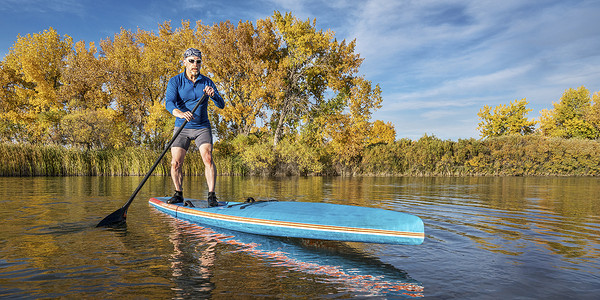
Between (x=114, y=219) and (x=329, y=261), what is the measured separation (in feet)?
11.8

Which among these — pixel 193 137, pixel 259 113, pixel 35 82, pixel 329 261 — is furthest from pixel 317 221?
pixel 35 82

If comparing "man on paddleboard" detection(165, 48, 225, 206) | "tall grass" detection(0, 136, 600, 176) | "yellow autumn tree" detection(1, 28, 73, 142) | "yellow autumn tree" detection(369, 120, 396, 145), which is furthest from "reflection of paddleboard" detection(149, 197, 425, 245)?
"yellow autumn tree" detection(369, 120, 396, 145)

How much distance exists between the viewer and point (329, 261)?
3.47 metres

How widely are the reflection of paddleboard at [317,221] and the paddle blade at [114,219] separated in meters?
1.05

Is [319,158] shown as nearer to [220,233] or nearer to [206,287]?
[220,233]

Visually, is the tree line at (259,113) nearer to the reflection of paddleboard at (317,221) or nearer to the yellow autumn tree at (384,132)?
the yellow autumn tree at (384,132)

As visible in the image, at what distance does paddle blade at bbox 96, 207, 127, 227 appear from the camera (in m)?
5.04

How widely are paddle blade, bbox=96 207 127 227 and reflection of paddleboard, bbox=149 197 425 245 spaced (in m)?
1.05

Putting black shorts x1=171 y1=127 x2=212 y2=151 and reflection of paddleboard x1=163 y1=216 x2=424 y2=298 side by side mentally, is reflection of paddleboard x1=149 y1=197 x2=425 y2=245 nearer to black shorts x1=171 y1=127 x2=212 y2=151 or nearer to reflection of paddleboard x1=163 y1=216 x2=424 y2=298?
reflection of paddleboard x1=163 y1=216 x2=424 y2=298

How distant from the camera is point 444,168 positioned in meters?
26.3

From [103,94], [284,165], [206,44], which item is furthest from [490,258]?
[103,94]

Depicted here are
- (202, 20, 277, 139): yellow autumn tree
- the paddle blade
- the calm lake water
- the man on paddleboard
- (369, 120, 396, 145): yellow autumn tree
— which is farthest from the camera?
(369, 120, 396, 145): yellow autumn tree

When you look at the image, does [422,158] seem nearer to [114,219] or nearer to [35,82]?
[114,219]

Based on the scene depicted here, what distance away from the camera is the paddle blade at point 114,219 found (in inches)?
198
